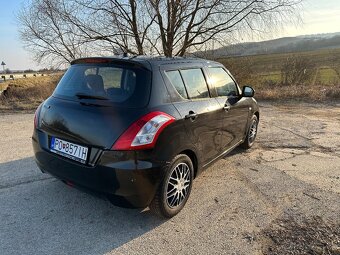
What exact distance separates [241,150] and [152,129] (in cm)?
315

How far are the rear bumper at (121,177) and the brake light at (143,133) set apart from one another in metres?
0.07

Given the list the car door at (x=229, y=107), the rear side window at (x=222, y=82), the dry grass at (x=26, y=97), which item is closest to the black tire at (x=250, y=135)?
the car door at (x=229, y=107)

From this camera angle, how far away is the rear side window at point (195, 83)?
354cm

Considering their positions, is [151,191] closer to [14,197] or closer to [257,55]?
[14,197]

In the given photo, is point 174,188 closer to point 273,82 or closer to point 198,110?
point 198,110

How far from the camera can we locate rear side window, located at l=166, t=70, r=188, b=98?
327cm

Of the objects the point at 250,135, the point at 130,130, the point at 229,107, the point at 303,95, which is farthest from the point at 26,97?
the point at 303,95

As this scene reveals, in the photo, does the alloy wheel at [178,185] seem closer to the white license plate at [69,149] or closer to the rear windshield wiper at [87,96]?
the white license plate at [69,149]

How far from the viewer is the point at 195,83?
12.2ft

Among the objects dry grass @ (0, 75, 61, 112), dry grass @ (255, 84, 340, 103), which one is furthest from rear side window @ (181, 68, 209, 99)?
dry grass @ (255, 84, 340, 103)

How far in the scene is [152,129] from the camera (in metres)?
2.78

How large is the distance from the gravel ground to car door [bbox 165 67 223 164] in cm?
60

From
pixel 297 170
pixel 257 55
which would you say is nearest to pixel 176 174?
pixel 297 170

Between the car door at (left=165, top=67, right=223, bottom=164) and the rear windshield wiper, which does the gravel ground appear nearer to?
the car door at (left=165, top=67, right=223, bottom=164)
